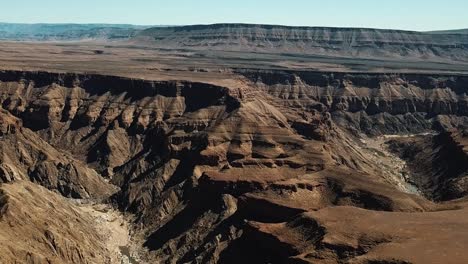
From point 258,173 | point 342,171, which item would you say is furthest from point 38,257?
point 342,171

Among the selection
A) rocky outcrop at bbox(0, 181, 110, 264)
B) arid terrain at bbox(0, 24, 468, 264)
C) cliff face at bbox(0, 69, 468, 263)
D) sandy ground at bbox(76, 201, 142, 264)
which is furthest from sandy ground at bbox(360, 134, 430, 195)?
rocky outcrop at bbox(0, 181, 110, 264)

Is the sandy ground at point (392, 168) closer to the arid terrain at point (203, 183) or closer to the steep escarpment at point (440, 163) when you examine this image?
the arid terrain at point (203, 183)

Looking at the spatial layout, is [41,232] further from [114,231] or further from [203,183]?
[203,183]

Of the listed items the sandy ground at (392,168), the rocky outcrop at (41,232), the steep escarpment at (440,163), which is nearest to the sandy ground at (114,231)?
the rocky outcrop at (41,232)

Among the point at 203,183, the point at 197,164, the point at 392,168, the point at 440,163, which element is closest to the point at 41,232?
the point at 203,183

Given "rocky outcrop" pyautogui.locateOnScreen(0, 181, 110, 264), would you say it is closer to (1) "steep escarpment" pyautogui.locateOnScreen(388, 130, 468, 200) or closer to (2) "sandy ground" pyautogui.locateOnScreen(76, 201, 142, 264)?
(2) "sandy ground" pyautogui.locateOnScreen(76, 201, 142, 264)

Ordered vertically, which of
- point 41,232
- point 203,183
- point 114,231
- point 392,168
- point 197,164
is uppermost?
point 203,183

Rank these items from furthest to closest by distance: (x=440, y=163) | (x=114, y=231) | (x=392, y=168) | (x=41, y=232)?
(x=392, y=168) < (x=440, y=163) < (x=114, y=231) < (x=41, y=232)
